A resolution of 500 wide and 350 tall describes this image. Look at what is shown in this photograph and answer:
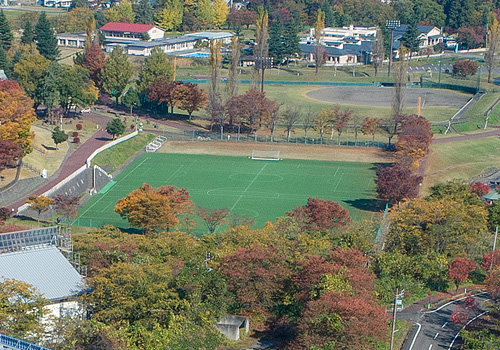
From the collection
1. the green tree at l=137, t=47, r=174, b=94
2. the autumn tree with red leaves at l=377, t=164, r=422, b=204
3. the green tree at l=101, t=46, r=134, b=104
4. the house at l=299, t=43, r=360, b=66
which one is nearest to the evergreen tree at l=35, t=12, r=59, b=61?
the green tree at l=101, t=46, r=134, b=104

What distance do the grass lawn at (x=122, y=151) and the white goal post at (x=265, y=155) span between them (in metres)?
Answer: 9.91

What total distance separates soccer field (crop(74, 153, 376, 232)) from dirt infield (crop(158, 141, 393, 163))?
1.24 metres

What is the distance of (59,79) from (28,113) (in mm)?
16053

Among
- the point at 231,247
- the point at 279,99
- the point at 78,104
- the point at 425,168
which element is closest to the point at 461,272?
the point at 231,247

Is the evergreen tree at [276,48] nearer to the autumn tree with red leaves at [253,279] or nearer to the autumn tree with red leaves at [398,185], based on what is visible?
the autumn tree with red leaves at [398,185]

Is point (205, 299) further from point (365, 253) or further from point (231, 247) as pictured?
point (365, 253)

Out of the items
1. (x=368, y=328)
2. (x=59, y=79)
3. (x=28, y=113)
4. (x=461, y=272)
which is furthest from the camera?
(x=59, y=79)

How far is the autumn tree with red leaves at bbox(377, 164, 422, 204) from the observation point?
56344 mm

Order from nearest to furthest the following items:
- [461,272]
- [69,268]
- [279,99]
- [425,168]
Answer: [69,268] < [461,272] < [425,168] < [279,99]

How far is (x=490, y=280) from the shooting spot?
3697 cm

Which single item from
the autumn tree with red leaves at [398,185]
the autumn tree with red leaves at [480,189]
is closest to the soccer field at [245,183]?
the autumn tree with red leaves at [398,185]

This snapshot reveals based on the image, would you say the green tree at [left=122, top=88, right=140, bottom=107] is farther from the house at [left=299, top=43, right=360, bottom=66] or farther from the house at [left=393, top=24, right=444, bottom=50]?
the house at [left=393, top=24, right=444, bottom=50]

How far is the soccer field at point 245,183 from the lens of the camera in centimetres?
5709

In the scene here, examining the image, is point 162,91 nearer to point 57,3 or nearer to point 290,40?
point 290,40
